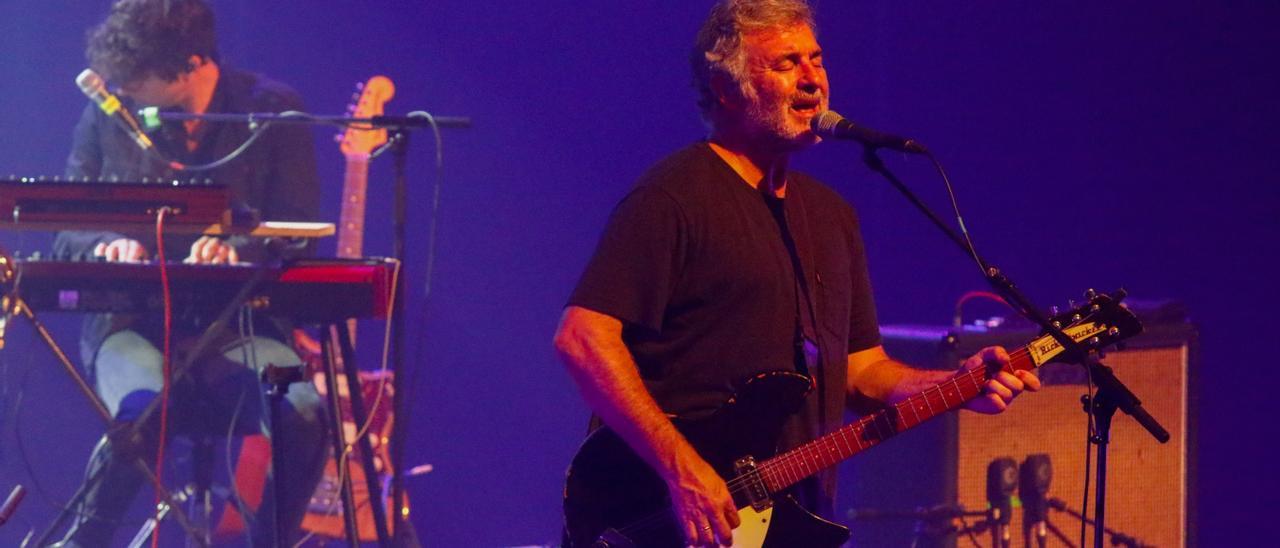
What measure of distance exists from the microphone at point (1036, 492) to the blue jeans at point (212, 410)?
2.46 m

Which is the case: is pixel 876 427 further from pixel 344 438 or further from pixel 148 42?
pixel 148 42

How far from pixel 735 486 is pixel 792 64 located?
1.01 metres

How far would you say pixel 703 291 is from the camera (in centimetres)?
313

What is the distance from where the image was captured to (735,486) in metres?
3.03

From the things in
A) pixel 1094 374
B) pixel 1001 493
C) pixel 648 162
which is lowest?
pixel 1001 493

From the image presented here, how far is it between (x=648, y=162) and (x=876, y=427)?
3.45 metres

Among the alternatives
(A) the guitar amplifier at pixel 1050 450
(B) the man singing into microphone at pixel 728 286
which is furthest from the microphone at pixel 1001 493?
(B) the man singing into microphone at pixel 728 286

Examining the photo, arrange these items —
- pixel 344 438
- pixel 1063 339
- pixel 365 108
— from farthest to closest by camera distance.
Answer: pixel 365 108 < pixel 344 438 < pixel 1063 339

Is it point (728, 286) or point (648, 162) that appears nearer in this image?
point (728, 286)

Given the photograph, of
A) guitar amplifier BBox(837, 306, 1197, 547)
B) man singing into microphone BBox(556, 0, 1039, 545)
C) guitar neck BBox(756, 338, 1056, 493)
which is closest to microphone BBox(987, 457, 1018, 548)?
guitar amplifier BBox(837, 306, 1197, 547)

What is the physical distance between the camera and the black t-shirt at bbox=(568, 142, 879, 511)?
3059 millimetres

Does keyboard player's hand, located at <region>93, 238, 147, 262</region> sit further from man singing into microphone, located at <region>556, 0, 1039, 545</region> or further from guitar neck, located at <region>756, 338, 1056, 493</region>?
guitar neck, located at <region>756, 338, 1056, 493</region>

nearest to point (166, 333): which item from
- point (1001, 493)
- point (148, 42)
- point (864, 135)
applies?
point (148, 42)

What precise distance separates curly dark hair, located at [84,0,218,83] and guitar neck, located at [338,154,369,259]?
2.86 ft
